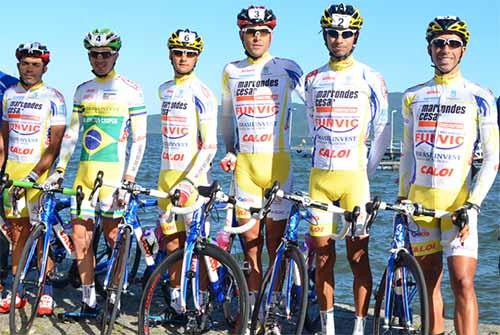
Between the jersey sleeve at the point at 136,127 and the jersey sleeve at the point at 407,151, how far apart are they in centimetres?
233

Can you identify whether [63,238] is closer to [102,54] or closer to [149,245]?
[149,245]

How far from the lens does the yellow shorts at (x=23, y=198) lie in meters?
6.75

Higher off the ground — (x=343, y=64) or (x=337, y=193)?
(x=343, y=64)

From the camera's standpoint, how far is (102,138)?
21.2 ft

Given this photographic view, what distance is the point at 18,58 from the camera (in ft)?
22.4

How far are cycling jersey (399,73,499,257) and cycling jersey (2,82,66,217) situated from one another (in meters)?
3.46

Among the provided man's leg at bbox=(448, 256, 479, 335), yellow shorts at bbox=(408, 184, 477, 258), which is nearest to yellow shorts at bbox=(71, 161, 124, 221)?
yellow shorts at bbox=(408, 184, 477, 258)

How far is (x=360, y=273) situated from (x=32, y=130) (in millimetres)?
3466

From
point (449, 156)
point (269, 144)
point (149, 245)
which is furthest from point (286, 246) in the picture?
point (149, 245)

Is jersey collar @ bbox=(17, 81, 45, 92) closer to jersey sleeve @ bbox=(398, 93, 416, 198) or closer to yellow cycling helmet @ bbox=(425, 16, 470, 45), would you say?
jersey sleeve @ bbox=(398, 93, 416, 198)

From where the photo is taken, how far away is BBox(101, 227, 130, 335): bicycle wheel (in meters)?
5.92

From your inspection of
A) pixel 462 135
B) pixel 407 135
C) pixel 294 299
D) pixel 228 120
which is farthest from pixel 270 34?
pixel 294 299

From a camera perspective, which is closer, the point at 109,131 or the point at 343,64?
the point at 343,64

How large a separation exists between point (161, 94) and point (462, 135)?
2809mm
